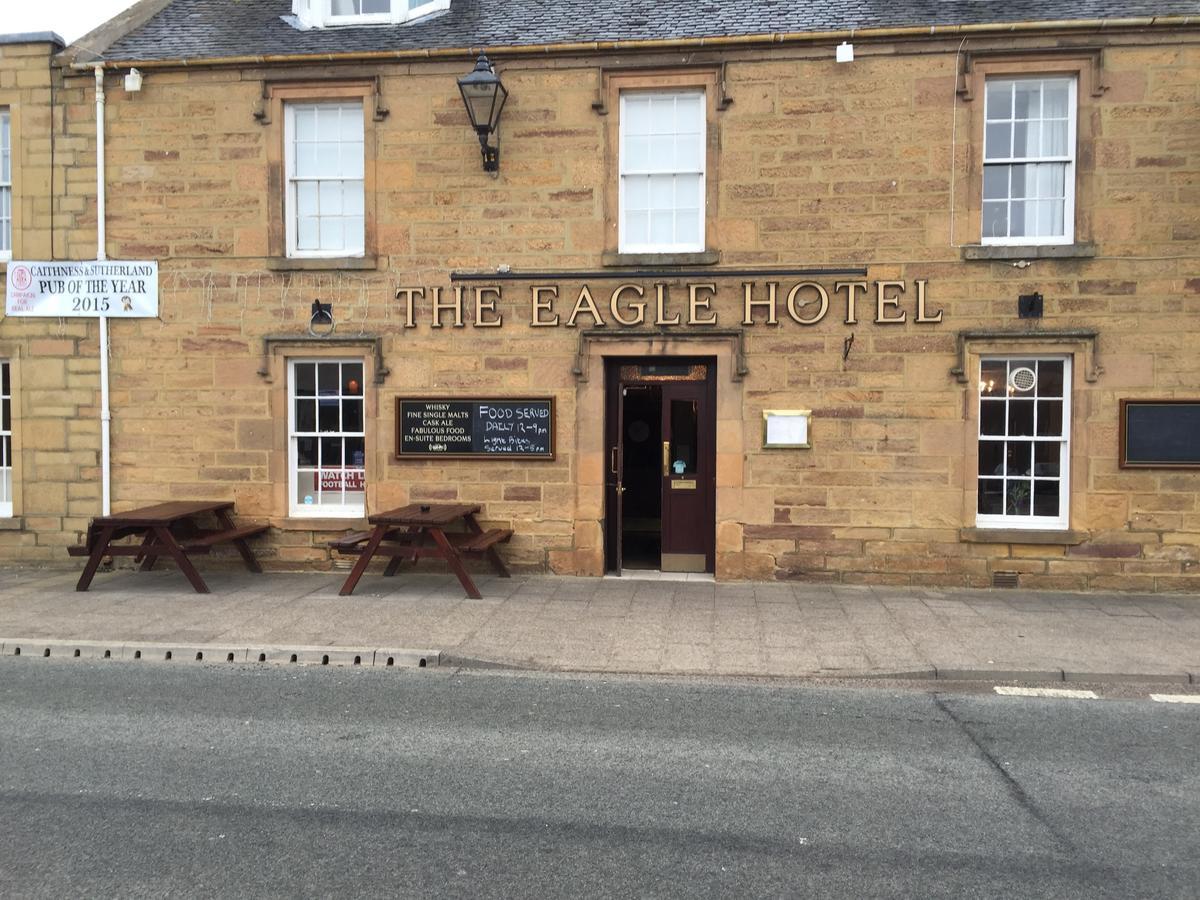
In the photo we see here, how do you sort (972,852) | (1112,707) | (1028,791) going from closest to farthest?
(972,852)
(1028,791)
(1112,707)

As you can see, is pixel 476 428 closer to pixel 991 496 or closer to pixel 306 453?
pixel 306 453

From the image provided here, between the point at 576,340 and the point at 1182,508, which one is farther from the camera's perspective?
the point at 576,340

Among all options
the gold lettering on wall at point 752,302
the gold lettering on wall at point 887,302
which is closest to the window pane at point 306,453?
the gold lettering on wall at point 752,302

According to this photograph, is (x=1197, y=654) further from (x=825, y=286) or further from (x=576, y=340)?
(x=576, y=340)

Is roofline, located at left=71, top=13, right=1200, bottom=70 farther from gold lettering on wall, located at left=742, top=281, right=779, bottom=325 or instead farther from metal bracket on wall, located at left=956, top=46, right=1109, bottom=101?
gold lettering on wall, located at left=742, top=281, right=779, bottom=325

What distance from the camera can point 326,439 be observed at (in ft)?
35.9

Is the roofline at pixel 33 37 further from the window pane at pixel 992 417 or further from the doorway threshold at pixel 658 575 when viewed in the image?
the window pane at pixel 992 417

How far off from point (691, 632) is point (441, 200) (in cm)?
594

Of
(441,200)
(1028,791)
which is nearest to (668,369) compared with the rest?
(441,200)

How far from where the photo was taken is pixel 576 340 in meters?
10.3

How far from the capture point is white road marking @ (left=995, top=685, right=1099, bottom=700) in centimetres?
642

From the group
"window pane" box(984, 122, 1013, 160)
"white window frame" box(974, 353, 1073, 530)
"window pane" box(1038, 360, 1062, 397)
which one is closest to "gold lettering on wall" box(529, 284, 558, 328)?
"white window frame" box(974, 353, 1073, 530)

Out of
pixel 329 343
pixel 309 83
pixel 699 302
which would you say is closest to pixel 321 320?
pixel 329 343

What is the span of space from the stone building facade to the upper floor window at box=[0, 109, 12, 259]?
36cm
